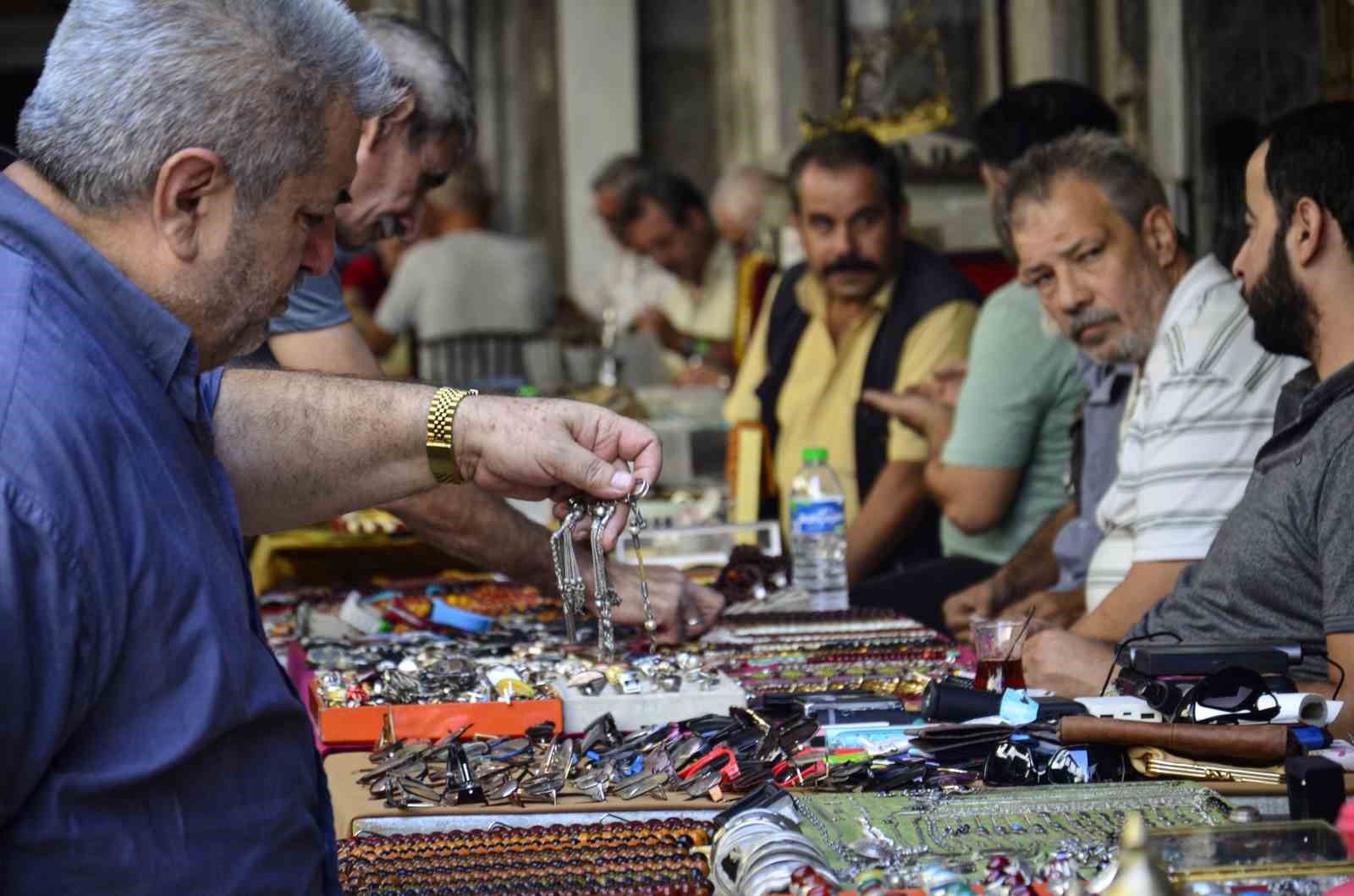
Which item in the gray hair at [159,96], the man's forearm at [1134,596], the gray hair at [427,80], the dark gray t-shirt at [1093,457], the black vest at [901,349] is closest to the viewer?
the gray hair at [159,96]

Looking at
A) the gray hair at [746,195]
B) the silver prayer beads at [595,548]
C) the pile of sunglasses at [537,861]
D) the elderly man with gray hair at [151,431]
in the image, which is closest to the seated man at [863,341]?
the gray hair at [746,195]

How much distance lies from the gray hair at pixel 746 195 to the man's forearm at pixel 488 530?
554 centimetres

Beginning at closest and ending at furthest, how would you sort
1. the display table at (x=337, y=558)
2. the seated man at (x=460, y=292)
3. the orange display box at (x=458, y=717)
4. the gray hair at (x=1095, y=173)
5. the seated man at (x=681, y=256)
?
1. the orange display box at (x=458, y=717)
2. the gray hair at (x=1095, y=173)
3. the display table at (x=337, y=558)
4. the seated man at (x=681, y=256)
5. the seated man at (x=460, y=292)

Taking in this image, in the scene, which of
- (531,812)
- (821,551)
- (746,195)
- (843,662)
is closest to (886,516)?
(821,551)

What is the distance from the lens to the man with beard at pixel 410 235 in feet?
A: 10.9

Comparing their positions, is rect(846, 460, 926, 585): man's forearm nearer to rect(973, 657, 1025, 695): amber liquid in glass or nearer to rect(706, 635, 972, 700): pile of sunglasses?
rect(706, 635, 972, 700): pile of sunglasses

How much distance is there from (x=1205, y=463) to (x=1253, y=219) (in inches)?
22.2

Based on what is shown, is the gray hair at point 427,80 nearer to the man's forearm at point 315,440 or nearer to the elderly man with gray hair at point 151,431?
the man's forearm at point 315,440

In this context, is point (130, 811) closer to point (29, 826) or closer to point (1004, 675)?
point (29, 826)

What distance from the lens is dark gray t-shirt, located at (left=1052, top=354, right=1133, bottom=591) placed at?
13.7 feet

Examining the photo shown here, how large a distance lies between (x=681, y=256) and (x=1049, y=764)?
7.05m

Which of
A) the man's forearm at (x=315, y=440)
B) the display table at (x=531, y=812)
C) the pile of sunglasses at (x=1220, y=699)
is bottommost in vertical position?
the display table at (x=531, y=812)

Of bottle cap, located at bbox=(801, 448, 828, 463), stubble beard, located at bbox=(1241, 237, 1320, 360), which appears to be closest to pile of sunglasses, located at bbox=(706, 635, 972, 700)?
stubble beard, located at bbox=(1241, 237, 1320, 360)

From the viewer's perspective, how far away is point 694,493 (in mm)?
5523
